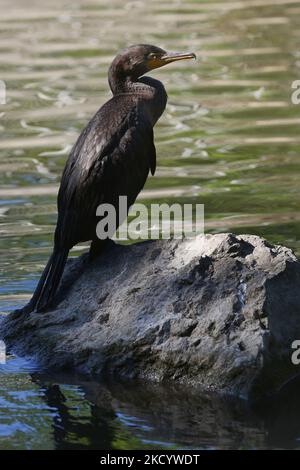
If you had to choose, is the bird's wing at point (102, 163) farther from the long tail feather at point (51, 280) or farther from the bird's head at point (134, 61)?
the bird's head at point (134, 61)

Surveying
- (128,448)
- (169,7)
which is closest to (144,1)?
(169,7)

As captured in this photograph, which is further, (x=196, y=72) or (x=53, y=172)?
(x=196, y=72)

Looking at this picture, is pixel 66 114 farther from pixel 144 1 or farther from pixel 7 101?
pixel 144 1

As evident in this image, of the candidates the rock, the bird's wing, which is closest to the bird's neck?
the bird's wing

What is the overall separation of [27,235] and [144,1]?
12.2 m

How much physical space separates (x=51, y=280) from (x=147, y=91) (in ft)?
4.05

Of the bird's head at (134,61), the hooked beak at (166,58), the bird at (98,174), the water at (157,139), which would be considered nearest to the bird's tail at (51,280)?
the bird at (98,174)

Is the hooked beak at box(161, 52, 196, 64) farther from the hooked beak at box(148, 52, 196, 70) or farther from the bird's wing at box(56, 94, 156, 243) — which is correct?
the bird's wing at box(56, 94, 156, 243)

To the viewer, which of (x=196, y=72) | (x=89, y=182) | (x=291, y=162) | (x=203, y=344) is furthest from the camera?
(x=196, y=72)

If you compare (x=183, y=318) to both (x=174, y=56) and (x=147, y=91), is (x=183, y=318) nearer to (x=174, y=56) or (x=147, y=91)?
(x=147, y=91)

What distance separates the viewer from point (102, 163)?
21.3 ft

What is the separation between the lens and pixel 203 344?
5.89m

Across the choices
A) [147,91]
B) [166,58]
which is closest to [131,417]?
[147,91]
